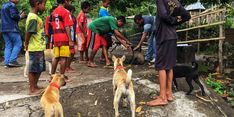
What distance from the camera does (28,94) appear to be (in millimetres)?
7316

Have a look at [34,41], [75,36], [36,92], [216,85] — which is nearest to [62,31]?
[34,41]

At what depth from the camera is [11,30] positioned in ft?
35.2

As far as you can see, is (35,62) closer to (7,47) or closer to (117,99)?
(117,99)

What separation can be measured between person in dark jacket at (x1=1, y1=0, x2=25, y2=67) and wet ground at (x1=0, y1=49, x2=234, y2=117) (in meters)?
2.45

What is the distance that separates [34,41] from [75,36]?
11.4 feet

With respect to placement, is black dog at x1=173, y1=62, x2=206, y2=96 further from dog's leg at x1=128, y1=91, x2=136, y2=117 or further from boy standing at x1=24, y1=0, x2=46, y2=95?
boy standing at x1=24, y1=0, x2=46, y2=95

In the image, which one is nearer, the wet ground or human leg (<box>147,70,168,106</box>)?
the wet ground

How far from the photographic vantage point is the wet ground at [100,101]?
21.3 feet

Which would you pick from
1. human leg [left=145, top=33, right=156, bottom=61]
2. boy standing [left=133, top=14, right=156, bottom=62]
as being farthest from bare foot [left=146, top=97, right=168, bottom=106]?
human leg [left=145, top=33, right=156, bottom=61]

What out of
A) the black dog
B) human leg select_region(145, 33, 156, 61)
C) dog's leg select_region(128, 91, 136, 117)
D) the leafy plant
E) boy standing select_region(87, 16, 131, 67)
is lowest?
the leafy plant

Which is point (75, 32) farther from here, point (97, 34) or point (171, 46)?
point (171, 46)

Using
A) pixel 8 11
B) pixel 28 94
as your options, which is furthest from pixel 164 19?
pixel 8 11

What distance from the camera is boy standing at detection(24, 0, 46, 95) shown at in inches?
275

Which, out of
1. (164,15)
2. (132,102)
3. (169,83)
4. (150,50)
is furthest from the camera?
(150,50)
